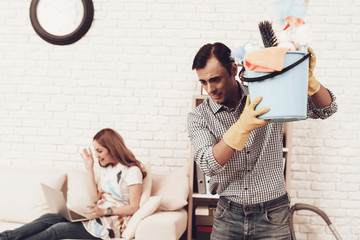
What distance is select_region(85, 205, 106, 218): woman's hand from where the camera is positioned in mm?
2145

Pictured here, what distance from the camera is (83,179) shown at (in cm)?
252

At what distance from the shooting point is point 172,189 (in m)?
2.35

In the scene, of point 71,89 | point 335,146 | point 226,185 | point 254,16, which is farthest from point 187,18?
point 226,185

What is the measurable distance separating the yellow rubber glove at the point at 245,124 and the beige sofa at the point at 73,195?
3.92 ft

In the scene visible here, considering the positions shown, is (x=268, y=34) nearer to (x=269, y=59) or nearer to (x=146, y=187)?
(x=269, y=59)

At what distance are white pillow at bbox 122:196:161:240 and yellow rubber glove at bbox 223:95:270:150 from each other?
1.27 metres

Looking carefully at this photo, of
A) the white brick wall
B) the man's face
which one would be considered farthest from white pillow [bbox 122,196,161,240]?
the man's face

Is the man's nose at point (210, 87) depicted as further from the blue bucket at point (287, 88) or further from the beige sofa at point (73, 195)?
the beige sofa at point (73, 195)

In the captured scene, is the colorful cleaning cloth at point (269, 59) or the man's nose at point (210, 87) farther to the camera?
the man's nose at point (210, 87)

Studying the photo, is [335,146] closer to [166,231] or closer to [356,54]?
[356,54]

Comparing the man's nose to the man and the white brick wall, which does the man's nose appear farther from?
the white brick wall

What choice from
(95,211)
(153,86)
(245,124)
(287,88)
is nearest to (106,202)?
(95,211)

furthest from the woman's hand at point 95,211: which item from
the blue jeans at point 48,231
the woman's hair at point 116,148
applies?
the woman's hair at point 116,148

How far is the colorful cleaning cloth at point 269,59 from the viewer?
0.83m
